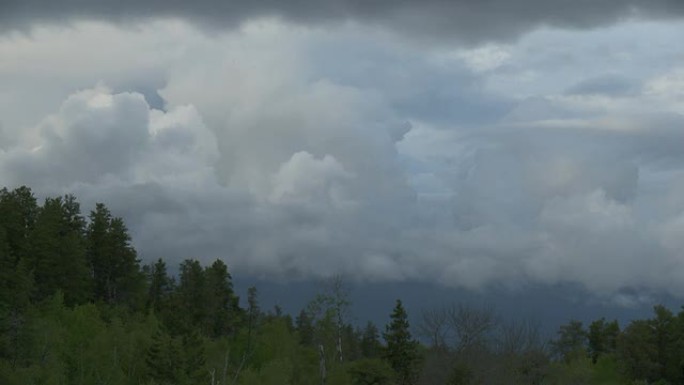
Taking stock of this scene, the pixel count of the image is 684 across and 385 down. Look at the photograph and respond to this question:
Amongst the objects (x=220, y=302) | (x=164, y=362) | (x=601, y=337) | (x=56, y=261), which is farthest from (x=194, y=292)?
(x=601, y=337)

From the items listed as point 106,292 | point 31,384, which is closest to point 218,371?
point 31,384

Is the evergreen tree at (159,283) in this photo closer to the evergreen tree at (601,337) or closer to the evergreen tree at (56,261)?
the evergreen tree at (56,261)

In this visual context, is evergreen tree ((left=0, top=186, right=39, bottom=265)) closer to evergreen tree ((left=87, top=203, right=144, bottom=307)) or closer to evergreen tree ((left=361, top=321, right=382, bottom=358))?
evergreen tree ((left=87, top=203, right=144, bottom=307))

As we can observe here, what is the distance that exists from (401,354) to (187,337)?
25.6 m

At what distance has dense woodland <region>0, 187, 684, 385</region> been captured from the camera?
2825 inches

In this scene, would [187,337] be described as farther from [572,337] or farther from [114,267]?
[572,337]

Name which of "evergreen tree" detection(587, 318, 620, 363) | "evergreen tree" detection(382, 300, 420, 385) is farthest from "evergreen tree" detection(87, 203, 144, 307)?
"evergreen tree" detection(587, 318, 620, 363)

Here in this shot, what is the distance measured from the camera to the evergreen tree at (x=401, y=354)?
94.4 metres

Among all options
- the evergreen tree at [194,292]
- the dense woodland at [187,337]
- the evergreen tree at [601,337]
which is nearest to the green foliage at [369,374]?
the dense woodland at [187,337]

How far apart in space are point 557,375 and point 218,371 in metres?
32.8

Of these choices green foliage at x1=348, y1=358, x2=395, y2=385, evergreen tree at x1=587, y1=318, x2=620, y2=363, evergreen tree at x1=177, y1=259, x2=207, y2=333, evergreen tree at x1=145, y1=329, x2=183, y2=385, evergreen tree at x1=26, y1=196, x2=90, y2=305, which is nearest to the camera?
evergreen tree at x1=145, y1=329, x2=183, y2=385

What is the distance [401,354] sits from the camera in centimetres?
9456

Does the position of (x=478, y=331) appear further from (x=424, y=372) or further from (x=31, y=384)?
(x=31, y=384)

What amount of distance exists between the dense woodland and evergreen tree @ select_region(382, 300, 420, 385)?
0.11 m
